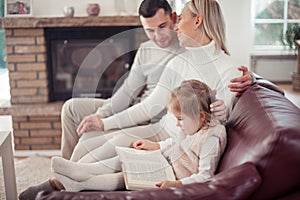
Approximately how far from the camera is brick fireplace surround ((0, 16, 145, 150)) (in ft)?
10.7

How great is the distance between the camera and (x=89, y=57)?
3.49 meters

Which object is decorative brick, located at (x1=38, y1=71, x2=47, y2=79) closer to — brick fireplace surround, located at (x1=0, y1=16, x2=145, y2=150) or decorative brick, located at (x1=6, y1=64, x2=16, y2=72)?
brick fireplace surround, located at (x1=0, y1=16, x2=145, y2=150)

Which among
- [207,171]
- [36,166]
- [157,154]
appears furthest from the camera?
[36,166]

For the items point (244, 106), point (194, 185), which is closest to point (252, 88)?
point (244, 106)

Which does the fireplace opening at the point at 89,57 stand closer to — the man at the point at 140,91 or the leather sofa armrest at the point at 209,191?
the man at the point at 140,91

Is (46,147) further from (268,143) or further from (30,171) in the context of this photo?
(268,143)

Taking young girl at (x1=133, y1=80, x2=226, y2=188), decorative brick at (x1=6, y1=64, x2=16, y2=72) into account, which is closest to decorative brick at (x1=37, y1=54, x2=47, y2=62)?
decorative brick at (x1=6, y1=64, x2=16, y2=72)

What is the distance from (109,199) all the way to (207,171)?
0.43 meters

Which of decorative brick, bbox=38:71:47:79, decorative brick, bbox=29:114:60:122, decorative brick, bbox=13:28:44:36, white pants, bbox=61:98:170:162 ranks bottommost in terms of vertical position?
decorative brick, bbox=29:114:60:122

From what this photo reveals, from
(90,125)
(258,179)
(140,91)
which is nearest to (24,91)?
(140,91)

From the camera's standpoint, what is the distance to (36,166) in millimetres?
3059

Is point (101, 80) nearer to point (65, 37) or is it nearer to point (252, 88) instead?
point (65, 37)

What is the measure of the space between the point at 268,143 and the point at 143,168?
1.96 ft

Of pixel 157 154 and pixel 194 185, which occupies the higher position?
pixel 194 185
